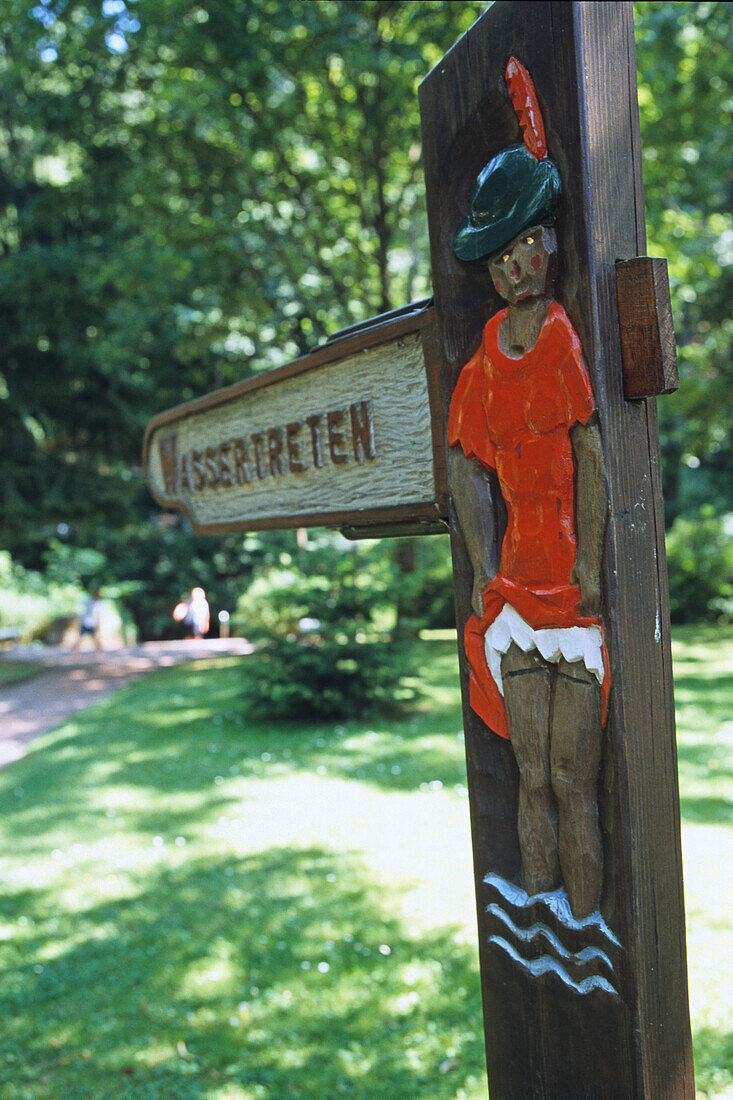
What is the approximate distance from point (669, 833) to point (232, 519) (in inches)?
43.0

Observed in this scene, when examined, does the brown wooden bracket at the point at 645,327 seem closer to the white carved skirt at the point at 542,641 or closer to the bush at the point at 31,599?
the white carved skirt at the point at 542,641

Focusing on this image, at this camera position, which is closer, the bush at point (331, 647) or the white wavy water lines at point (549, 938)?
the white wavy water lines at point (549, 938)

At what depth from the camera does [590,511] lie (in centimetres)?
104

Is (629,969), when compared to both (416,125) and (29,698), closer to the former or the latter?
(416,125)

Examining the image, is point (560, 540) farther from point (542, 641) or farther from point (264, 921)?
point (264, 921)

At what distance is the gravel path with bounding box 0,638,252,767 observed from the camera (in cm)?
908

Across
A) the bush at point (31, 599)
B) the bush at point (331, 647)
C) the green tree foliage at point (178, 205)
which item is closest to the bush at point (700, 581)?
the green tree foliage at point (178, 205)

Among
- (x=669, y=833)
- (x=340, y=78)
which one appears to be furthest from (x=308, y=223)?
(x=669, y=833)

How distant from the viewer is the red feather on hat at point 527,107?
105 centimetres

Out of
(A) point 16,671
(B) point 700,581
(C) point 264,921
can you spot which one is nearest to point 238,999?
(C) point 264,921

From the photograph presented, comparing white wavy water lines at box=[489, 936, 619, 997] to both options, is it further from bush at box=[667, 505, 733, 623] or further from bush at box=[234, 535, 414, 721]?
bush at box=[667, 505, 733, 623]

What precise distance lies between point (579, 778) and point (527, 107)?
2.72 feet

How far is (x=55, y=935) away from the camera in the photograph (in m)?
3.84

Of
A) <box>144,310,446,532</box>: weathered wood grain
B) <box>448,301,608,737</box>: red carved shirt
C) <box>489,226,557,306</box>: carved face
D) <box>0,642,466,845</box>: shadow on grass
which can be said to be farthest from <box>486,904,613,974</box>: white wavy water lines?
<box>0,642,466,845</box>: shadow on grass
